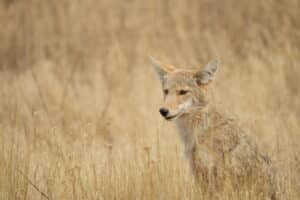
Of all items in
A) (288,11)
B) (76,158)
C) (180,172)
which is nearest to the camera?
(180,172)

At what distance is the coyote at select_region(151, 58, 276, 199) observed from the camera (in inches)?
259

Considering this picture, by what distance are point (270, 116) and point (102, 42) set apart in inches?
192

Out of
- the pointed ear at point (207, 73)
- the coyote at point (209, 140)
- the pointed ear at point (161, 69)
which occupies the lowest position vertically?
the coyote at point (209, 140)

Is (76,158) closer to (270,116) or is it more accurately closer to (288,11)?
(270,116)

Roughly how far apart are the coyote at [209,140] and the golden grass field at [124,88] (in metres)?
0.15

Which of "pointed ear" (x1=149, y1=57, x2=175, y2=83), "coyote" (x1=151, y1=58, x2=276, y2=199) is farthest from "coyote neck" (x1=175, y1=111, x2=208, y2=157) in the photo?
"pointed ear" (x1=149, y1=57, x2=175, y2=83)

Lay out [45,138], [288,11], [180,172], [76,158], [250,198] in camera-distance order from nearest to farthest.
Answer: [250,198] < [180,172] < [76,158] < [45,138] < [288,11]

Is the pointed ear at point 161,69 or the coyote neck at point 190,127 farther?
the pointed ear at point 161,69

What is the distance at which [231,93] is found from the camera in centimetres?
1065

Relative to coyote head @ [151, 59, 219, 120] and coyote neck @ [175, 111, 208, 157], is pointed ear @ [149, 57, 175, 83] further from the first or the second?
coyote neck @ [175, 111, 208, 157]

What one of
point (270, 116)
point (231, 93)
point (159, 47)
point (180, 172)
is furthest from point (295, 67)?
point (180, 172)

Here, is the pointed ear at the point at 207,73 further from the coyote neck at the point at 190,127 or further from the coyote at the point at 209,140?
the coyote neck at the point at 190,127

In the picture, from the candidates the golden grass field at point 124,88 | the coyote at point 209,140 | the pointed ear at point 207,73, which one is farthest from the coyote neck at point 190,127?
the pointed ear at point 207,73

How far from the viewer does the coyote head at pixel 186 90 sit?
7129 millimetres
